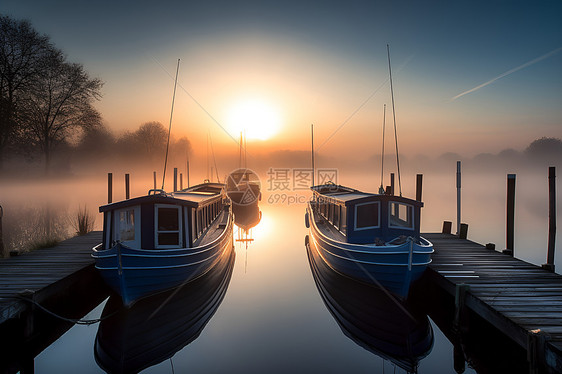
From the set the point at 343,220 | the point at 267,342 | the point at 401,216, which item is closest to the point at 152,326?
the point at 267,342

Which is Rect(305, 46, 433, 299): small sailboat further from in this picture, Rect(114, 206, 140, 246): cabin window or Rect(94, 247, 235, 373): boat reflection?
Rect(114, 206, 140, 246): cabin window

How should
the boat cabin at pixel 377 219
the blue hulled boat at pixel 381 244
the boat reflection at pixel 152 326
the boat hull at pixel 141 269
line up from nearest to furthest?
1. the boat reflection at pixel 152 326
2. the boat hull at pixel 141 269
3. the blue hulled boat at pixel 381 244
4. the boat cabin at pixel 377 219

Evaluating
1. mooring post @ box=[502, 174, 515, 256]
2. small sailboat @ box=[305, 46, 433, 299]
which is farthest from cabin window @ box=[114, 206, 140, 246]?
mooring post @ box=[502, 174, 515, 256]

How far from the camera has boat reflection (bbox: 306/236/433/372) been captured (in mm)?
9223

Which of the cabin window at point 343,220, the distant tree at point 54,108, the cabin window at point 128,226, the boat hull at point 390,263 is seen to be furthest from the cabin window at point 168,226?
the distant tree at point 54,108

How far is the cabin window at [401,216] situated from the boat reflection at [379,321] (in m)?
2.88

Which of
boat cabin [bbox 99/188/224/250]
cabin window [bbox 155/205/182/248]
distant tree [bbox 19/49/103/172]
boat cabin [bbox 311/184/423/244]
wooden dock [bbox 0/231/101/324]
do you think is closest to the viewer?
wooden dock [bbox 0/231/101/324]

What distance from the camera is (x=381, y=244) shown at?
12508mm

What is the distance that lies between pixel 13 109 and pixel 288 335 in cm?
2971

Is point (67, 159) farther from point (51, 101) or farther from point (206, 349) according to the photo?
point (206, 349)

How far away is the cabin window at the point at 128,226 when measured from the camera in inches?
468

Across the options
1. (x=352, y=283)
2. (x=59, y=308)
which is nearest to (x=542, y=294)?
(x=352, y=283)

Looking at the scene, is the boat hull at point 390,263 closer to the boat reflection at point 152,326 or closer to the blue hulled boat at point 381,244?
the blue hulled boat at point 381,244

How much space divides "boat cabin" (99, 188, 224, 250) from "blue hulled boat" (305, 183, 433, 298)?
20.7ft
